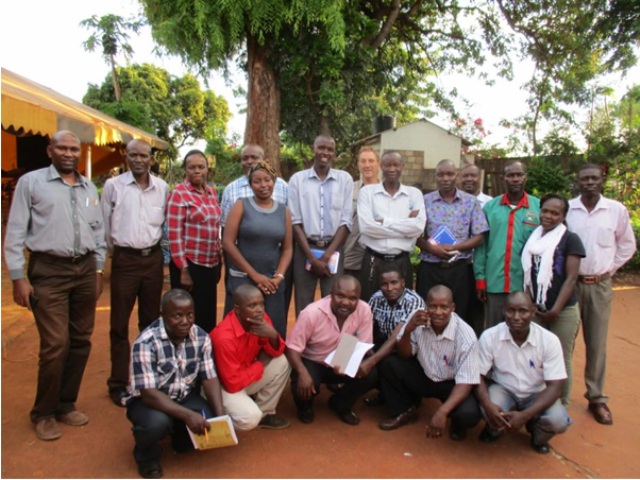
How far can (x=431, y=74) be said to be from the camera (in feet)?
45.1

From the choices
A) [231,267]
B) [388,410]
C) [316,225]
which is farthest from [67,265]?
[388,410]

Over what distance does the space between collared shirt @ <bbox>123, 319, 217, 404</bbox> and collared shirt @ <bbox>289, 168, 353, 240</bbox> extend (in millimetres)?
1380

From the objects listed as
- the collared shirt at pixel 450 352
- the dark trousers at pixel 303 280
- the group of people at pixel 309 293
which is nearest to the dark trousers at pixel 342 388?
the group of people at pixel 309 293

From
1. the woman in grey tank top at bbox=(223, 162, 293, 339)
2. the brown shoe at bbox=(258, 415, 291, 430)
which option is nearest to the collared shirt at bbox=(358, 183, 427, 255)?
the woman in grey tank top at bbox=(223, 162, 293, 339)

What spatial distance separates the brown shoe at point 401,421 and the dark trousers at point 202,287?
5.29 ft

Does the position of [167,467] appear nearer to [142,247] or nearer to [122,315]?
[122,315]

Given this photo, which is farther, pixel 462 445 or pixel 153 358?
pixel 462 445

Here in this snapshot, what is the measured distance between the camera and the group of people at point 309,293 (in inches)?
116

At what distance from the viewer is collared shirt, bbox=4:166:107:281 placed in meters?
2.80

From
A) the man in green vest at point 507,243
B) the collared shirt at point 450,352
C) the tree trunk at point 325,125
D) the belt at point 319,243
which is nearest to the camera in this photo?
the collared shirt at point 450,352

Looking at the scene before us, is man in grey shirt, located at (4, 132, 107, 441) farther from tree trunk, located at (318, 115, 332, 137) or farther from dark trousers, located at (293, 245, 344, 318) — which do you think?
tree trunk, located at (318, 115, 332, 137)

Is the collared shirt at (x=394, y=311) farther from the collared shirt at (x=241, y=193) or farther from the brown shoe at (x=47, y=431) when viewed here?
the brown shoe at (x=47, y=431)

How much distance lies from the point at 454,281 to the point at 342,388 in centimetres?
129

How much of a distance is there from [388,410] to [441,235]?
4.76 feet
